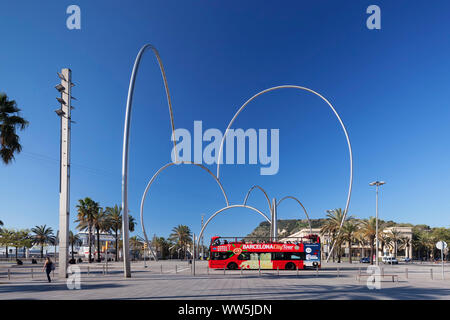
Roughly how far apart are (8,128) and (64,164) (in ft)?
16.1

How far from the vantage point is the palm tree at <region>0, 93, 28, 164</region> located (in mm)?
28094

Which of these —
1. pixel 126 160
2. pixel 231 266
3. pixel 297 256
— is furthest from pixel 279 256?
pixel 126 160

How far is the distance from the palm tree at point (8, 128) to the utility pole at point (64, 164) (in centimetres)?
310

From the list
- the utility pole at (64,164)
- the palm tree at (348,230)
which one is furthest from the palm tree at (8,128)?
the palm tree at (348,230)

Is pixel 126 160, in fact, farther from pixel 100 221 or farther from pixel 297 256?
pixel 100 221

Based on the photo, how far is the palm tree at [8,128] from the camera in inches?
1106

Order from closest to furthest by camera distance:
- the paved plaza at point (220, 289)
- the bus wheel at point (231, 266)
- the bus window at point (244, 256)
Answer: the paved plaza at point (220, 289)
the bus window at point (244, 256)
the bus wheel at point (231, 266)

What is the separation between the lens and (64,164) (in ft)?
98.9

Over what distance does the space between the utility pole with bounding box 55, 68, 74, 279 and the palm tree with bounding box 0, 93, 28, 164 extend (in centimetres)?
310

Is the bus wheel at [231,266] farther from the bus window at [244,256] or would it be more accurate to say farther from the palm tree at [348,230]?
the palm tree at [348,230]
